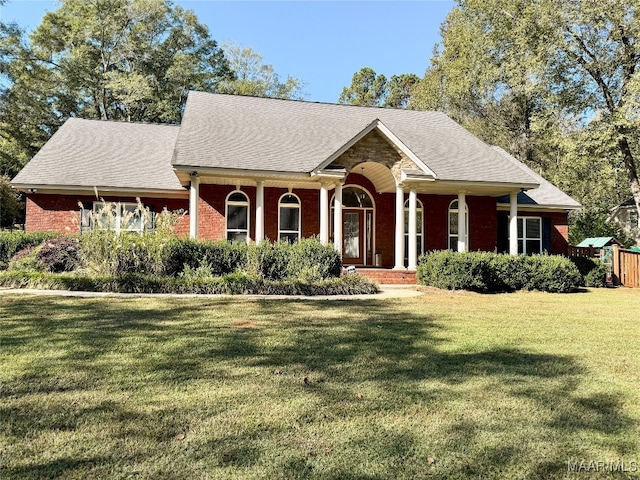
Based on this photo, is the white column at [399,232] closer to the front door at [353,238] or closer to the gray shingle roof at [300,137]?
the gray shingle roof at [300,137]

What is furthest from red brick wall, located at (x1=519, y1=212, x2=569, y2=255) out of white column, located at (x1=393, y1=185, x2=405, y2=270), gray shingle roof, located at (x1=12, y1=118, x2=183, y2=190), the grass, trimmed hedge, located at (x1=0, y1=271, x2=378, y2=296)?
gray shingle roof, located at (x1=12, y1=118, x2=183, y2=190)

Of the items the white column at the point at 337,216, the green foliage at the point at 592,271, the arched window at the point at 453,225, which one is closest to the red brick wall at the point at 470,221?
the arched window at the point at 453,225

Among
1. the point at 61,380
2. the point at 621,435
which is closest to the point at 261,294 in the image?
the point at 61,380

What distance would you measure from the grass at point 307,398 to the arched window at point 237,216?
32.2 ft

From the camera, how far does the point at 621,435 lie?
134 inches

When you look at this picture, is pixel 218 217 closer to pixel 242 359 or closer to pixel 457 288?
pixel 457 288

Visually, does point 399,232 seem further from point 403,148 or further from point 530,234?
point 530,234

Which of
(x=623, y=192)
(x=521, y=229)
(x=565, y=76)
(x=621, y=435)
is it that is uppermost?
(x=565, y=76)

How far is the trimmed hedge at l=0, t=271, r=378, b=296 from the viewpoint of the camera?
10.6 meters

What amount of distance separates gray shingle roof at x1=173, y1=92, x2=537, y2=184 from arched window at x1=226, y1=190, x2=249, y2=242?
87.6 inches

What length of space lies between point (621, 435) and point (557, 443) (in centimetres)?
60

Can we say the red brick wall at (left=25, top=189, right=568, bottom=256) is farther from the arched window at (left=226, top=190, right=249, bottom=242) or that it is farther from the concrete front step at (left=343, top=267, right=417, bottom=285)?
the concrete front step at (left=343, top=267, right=417, bottom=285)

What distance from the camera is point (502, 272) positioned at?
46.1 feet

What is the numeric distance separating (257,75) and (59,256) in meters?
33.2
